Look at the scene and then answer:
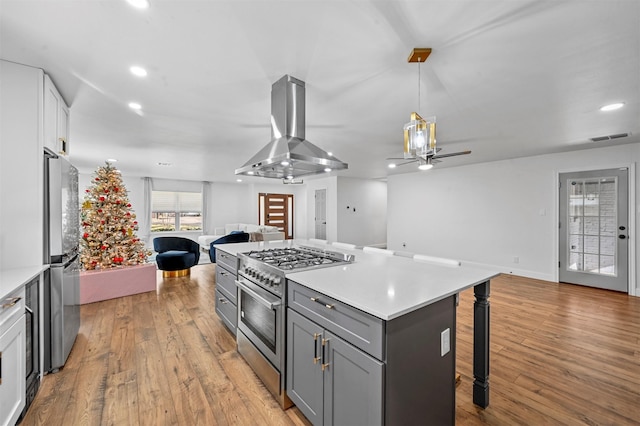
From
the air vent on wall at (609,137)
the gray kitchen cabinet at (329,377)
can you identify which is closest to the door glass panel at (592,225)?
the air vent on wall at (609,137)

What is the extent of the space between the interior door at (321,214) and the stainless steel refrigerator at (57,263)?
22.1 feet

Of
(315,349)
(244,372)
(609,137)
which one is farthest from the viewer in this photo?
(609,137)

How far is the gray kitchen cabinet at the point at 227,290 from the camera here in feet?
9.09

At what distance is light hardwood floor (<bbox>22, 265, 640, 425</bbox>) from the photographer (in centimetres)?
183

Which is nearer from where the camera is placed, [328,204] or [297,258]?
[297,258]

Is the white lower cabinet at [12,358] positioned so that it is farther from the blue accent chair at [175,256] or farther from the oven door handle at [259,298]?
the blue accent chair at [175,256]

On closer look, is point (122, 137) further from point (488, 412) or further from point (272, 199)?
point (272, 199)

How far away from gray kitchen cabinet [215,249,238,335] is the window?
23.0 feet

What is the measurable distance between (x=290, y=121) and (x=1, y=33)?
191 cm

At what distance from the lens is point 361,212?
888 centimetres

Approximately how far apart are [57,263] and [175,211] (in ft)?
24.7

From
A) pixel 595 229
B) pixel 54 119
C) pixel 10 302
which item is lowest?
pixel 10 302

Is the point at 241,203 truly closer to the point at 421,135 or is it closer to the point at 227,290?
the point at 227,290

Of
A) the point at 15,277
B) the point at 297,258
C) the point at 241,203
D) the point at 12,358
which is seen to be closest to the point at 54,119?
the point at 15,277
